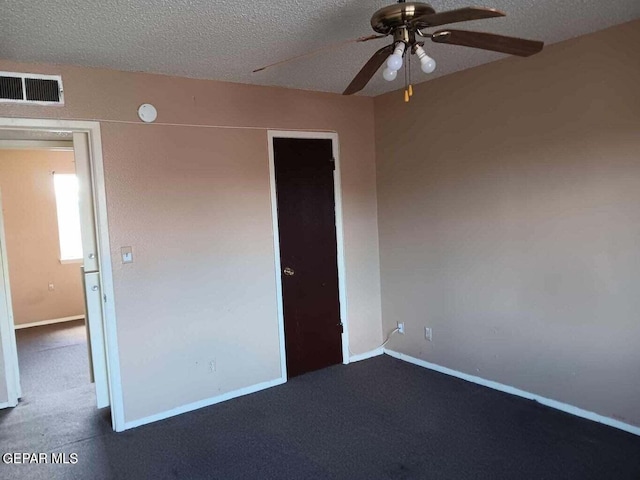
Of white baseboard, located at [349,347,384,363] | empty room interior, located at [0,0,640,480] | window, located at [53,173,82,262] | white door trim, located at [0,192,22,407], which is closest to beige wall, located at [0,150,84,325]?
window, located at [53,173,82,262]

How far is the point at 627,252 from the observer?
105 inches

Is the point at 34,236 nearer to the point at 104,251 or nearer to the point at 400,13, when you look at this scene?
the point at 104,251

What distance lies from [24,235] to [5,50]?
410cm

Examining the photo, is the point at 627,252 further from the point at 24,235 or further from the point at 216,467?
the point at 24,235

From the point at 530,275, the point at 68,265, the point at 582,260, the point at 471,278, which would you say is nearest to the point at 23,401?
the point at 68,265

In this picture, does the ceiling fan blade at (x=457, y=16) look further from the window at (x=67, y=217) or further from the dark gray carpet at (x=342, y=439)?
the window at (x=67, y=217)

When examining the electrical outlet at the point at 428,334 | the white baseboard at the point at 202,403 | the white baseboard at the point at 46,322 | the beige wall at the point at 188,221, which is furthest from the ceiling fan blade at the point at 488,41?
the white baseboard at the point at 46,322

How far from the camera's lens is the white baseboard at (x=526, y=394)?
2.79m

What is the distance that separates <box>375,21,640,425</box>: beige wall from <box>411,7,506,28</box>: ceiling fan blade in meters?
1.56

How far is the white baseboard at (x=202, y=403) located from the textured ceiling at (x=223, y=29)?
2.40m

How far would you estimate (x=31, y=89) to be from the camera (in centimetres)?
273

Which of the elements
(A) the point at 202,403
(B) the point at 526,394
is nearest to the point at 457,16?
(B) the point at 526,394

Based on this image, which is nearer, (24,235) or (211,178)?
(211,178)

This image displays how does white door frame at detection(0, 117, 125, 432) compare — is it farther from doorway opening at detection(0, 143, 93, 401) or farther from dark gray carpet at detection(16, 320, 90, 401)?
doorway opening at detection(0, 143, 93, 401)
